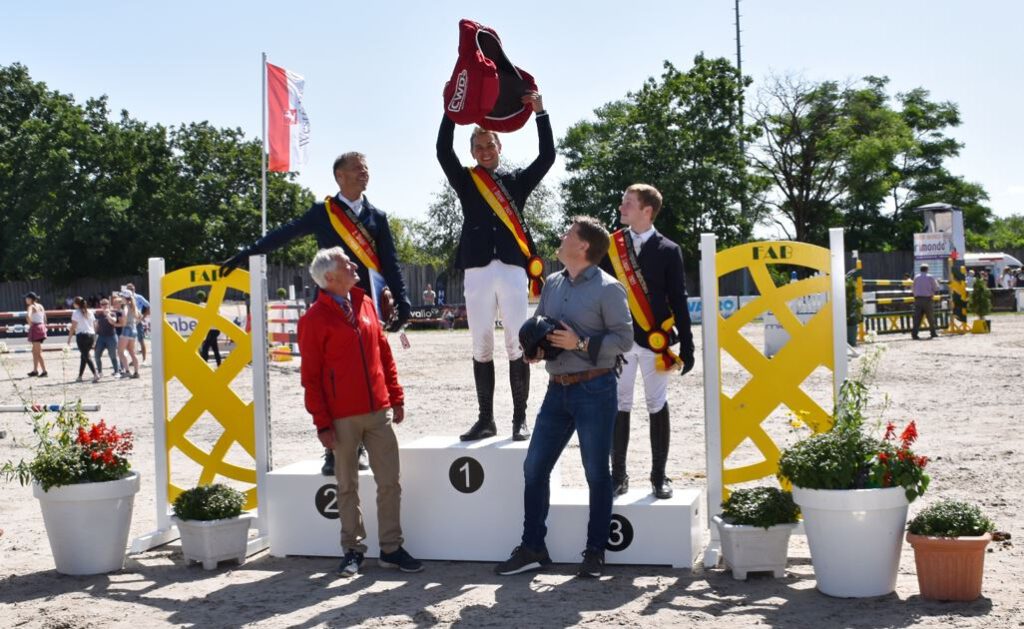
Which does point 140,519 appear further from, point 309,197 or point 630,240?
point 309,197

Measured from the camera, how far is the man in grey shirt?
5398 millimetres

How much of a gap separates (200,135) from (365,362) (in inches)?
1934

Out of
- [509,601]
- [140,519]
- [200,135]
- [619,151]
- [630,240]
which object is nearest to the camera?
[509,601]

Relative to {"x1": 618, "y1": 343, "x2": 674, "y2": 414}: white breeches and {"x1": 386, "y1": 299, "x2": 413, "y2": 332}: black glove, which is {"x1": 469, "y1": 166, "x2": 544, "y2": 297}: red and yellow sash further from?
{"x1": 386, "y1": 299, "x2": 413, "y2": 332}: black glove

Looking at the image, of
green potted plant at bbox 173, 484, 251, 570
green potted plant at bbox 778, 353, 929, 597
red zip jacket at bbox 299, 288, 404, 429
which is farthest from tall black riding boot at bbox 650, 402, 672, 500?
green potted plant at bbox 173, 484, 251, 570

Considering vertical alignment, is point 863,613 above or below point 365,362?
below

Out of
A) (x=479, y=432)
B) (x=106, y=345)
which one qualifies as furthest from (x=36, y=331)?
(x=479, y=432)

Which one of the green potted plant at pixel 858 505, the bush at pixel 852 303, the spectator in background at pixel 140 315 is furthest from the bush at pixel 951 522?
the spectator in background at pixel 140 315

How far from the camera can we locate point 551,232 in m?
48.7

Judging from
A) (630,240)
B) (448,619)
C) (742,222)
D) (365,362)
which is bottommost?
(448,619)

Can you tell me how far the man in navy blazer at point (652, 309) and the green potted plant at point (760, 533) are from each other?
0.56 metres

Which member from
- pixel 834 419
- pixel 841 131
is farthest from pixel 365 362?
pixel 841 131

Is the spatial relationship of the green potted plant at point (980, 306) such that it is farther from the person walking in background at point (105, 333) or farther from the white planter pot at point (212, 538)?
the white planter pot at point (212, 538)

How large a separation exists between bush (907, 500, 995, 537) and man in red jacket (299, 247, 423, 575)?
2.74 metres
